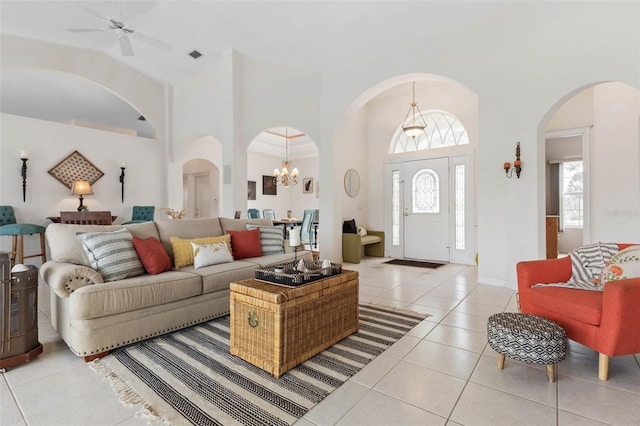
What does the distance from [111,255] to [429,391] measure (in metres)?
2.58

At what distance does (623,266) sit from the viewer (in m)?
2.28

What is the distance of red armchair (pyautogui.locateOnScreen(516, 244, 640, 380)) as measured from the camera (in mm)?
1847

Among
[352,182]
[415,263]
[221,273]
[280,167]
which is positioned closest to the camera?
[221,273]

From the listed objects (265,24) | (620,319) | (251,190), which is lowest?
(620,319)

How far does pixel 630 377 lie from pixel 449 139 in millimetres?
4871

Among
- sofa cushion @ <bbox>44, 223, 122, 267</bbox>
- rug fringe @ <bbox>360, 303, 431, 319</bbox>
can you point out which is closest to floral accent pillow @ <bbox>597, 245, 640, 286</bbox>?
rug fringe @ <bbox>360, 303, 431, 319</bbox>

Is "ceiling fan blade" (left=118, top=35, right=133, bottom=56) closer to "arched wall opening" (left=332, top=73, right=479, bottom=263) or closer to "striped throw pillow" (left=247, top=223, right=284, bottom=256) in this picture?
"striped throw pillow" (left=247, top=223, right=284, bottom=256)

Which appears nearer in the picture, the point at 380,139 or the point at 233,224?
the point at 233,224

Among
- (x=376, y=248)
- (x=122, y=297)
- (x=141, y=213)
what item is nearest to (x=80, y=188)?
(x=141, y=213)

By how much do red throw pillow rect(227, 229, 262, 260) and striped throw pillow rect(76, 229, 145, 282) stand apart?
103 centimetres

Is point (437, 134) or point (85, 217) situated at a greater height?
point (437, 134)

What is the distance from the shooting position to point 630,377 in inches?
78.3

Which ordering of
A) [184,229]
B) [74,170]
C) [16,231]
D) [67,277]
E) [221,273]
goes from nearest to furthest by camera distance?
[67,277], [221,273], [184,229], [16,231], [74,170]

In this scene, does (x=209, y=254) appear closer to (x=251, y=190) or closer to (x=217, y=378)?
(x=217, y=378)
